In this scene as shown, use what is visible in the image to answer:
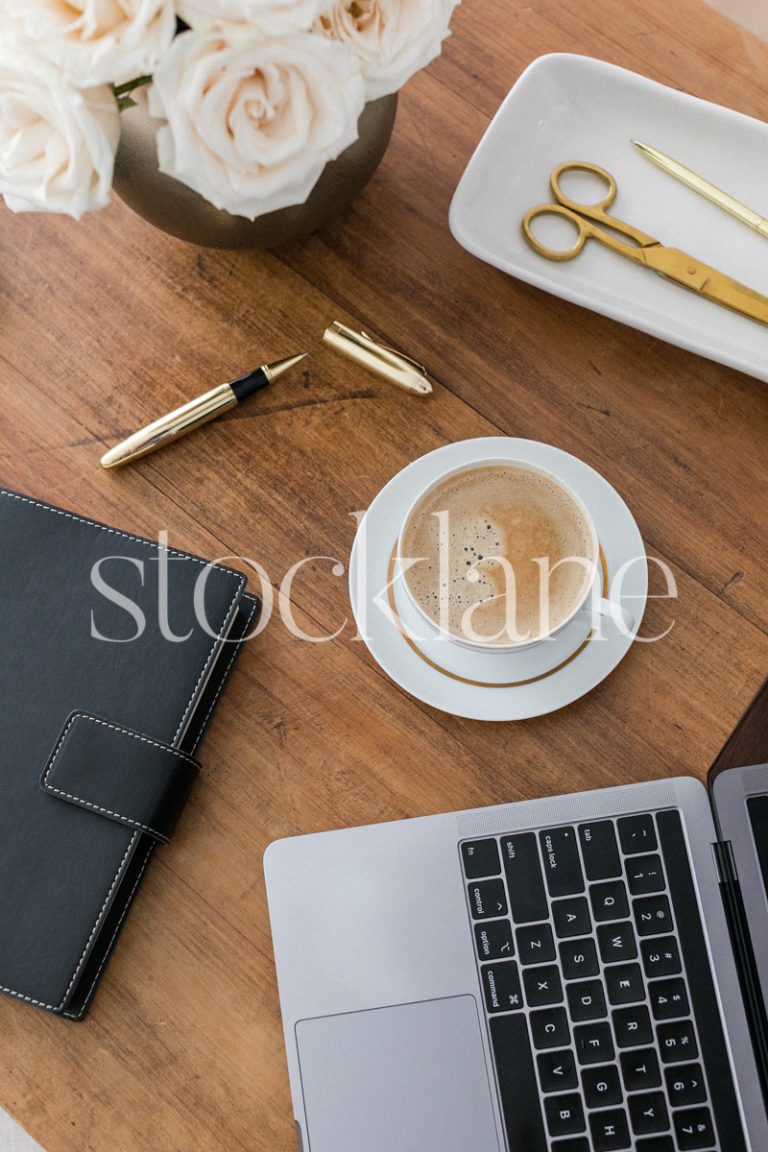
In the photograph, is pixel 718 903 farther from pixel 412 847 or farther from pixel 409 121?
pixel 409 121

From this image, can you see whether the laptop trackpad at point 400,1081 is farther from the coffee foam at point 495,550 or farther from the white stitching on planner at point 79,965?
the coffee foam at point 495,550

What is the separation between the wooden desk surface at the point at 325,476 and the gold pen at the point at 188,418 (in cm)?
2

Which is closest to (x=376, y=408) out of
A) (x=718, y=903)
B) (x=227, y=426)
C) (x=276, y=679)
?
(x=227, y=426)

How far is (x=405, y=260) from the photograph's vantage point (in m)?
0.80

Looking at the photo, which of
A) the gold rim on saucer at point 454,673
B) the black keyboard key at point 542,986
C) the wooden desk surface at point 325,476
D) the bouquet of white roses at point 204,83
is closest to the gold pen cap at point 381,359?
the wooden desk surface at point 325,476

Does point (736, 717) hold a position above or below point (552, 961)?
above

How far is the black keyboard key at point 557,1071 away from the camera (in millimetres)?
662

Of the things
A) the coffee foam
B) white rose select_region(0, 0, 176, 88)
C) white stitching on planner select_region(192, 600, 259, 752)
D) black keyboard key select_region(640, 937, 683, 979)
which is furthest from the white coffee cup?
white rose select_region(0, 0, 176, 88)

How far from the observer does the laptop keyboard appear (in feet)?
2.16

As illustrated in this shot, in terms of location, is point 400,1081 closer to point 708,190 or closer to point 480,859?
point 480,859

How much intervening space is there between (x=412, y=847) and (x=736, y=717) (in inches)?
10.4

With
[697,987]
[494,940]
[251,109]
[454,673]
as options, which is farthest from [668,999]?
[251,109]

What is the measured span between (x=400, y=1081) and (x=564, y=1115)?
4.5 inches

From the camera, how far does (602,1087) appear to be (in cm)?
66
